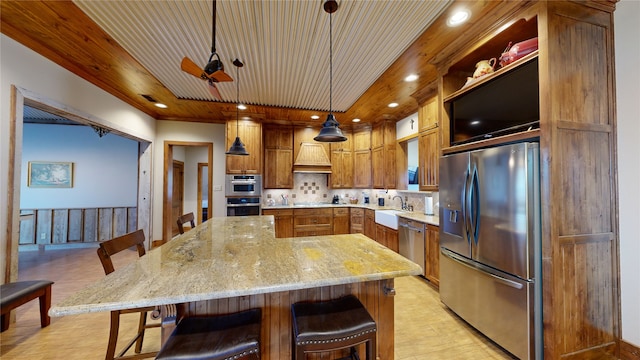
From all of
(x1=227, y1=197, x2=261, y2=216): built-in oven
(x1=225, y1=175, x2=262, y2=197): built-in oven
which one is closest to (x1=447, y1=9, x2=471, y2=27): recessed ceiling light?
(x1=225, y1=175, x2=262, y2=197): built-in oven

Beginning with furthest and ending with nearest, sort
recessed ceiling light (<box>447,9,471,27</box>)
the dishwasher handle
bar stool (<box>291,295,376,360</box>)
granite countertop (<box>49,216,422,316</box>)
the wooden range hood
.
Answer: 1. the wooden range hood
2. the dishwasher handle
3. recessed ceiling light (<box>447,9,471,27</box>)
4. bar stool (<box>291,295,376,360</box>)
5. granite countertop (<box>49,216,422,316</box>)

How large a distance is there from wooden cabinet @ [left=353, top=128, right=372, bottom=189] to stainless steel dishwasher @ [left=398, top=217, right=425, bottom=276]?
5.70ft

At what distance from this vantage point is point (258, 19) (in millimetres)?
1949

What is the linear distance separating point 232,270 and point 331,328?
0.61m

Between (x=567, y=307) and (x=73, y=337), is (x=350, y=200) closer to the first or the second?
(x=567, y=307)

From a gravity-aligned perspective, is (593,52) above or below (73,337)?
above

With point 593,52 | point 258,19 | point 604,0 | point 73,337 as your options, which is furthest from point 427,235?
point 73,337

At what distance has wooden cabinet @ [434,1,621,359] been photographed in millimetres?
1590

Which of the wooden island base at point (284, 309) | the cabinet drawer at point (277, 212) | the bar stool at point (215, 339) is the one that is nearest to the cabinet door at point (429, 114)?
the wooden island base at point (284, 309)

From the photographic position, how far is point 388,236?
385 cm

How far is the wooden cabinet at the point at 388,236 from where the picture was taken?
3.65 metres

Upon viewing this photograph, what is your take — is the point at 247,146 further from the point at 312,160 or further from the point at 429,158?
the point at 429,158

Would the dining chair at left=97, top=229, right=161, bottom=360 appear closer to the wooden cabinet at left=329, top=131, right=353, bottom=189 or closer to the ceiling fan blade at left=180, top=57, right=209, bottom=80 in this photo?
the ceiling fan blade at left=180, top=57, right=209, bottom=80

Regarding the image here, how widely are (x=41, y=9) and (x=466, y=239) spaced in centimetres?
420
